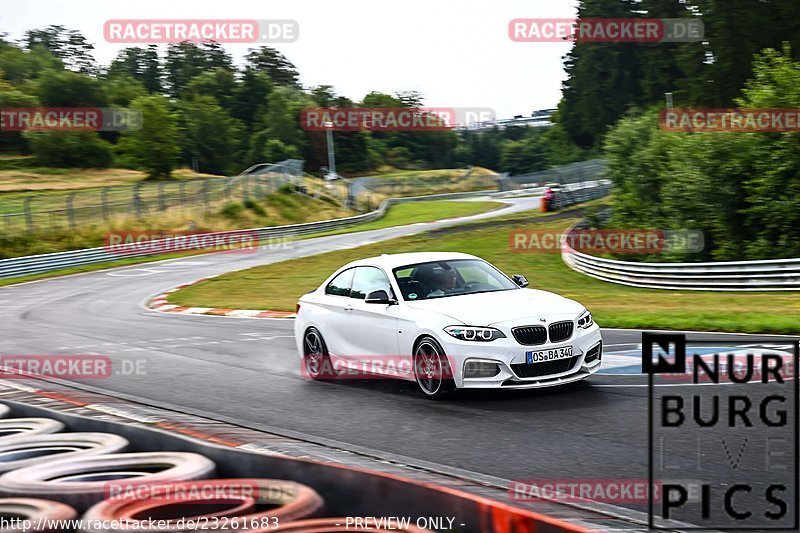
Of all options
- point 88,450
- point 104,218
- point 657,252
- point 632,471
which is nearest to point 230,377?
point 88,450

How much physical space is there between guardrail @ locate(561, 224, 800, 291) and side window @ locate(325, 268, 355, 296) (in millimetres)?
14419

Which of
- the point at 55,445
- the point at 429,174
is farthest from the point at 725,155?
the point at 429,174

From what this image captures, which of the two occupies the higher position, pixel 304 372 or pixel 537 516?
pixel 537 516

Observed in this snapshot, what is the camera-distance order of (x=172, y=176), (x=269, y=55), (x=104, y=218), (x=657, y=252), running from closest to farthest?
(x=657, y=252) → (x=104, y=218) → (x=172, y=176) → (x=269, y=55)

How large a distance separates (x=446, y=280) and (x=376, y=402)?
1.65m

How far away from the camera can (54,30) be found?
571 ft

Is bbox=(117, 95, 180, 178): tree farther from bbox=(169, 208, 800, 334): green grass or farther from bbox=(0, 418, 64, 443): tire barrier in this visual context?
bbox=(0, 418, 64, 443): tire barrier

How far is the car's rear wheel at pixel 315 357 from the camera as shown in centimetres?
1134

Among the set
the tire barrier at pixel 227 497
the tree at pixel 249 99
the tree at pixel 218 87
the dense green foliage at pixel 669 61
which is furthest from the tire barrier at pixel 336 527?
the tree at pixel 218 87

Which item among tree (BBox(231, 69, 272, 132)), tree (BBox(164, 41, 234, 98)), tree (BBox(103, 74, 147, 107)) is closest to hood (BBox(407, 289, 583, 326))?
tree (BBox(103, 74, 147, 107))

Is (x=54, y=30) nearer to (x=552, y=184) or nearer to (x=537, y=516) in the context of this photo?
(x=552, y=184)

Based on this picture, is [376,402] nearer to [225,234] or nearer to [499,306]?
[499,306]

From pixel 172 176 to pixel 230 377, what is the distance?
7792 centimetres

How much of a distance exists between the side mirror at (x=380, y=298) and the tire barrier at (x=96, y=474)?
458cm
